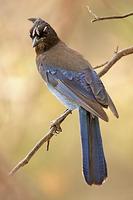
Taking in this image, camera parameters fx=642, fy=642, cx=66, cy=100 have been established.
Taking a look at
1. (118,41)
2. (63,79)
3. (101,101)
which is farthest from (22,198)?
(118,41)

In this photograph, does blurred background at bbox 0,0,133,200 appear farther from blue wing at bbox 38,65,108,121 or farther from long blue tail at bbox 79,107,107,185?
long blue tail at bbox 79,107,107,185

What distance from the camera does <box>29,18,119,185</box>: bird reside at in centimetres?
258

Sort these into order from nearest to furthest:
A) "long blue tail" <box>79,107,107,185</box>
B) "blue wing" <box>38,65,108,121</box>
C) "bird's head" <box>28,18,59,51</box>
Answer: "long blue tail" <box>79,107,107,185</box> → "blue wing" <box>38,65,108,121</box> → "bird's head" <box>28,18,59,51</box>

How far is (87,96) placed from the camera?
2.73 meters

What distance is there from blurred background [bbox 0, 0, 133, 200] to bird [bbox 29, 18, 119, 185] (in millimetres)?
196

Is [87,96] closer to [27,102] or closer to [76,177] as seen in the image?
[27,102]

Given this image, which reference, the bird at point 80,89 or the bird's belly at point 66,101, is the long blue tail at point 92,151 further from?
the bird's belly at point 66,101

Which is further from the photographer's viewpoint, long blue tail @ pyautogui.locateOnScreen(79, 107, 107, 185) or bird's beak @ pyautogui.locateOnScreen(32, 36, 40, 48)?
bird's beak @ pyautogui.locateOnScreen(32, 36, 40, 48)

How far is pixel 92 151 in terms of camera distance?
2648mm

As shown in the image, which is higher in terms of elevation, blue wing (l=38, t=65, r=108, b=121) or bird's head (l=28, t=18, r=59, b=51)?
bird's head (l=28, t=18, r=59, b=51)

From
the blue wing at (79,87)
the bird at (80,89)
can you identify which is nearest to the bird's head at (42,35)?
the bird at (80,89)

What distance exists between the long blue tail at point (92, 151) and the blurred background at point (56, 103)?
77cm

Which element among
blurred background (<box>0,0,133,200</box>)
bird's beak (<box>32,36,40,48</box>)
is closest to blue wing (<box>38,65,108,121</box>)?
bird's beak (<box>32,36,40,48</box>)

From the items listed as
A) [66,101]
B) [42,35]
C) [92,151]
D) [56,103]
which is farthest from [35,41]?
[56,103]
